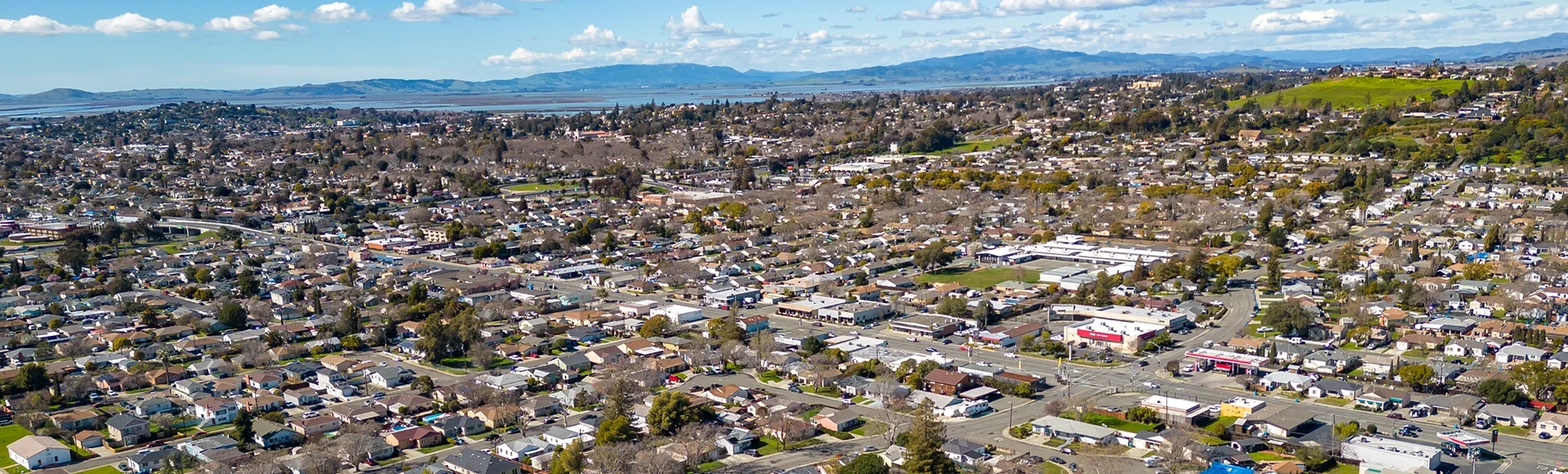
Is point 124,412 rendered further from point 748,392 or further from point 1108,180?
point 1108,180

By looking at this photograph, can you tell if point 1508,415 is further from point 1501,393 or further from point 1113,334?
point 1113,334

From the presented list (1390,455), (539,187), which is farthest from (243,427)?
(539,187)

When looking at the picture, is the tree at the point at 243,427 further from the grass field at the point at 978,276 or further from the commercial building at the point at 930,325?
the grass field at the point at 978,276

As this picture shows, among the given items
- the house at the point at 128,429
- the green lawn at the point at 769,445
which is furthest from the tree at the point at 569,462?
the house at the point at 128,429

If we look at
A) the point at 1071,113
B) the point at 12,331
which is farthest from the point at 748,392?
the point at 1071,113

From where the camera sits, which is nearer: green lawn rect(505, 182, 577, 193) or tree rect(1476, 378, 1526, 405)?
tree rect(1476, 378, 1526, 405)

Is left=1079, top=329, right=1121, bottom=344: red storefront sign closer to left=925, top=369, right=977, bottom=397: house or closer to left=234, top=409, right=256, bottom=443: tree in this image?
left=925, top=369, right=977, bottom=397: house

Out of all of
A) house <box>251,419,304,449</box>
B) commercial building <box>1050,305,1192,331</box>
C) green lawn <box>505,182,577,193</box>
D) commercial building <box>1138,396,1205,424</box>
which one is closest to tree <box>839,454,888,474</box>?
commercial building <box>1138,396,1205,424</box>
